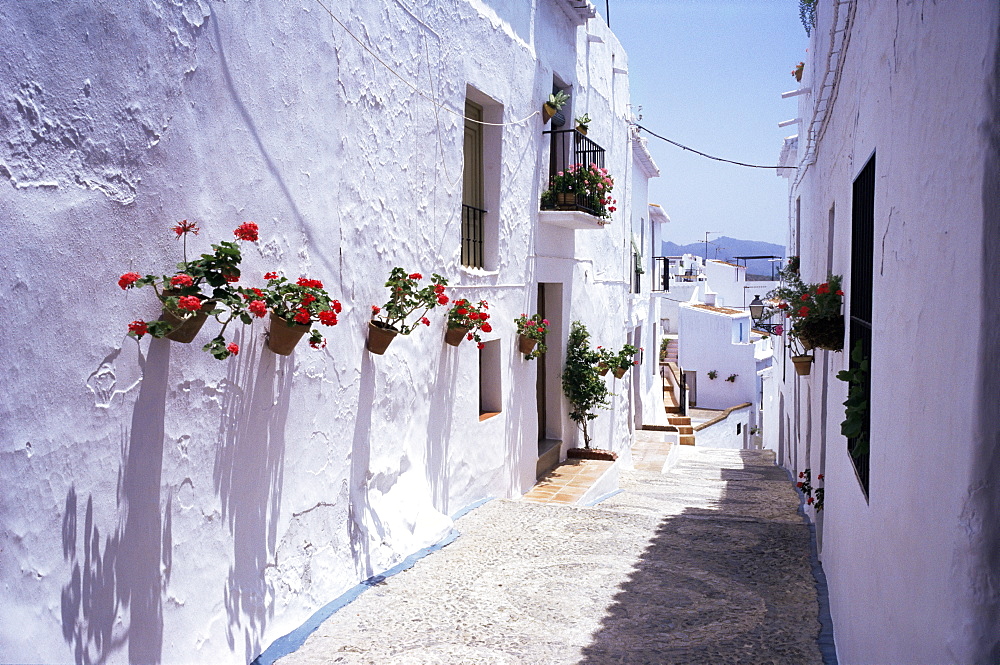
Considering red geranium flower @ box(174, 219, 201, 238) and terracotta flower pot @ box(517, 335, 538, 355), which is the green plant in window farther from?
terracotta flower pot @ box(517, 335, 538, 355)

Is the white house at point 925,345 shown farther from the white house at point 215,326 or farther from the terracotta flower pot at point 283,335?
the white house at point 215,326

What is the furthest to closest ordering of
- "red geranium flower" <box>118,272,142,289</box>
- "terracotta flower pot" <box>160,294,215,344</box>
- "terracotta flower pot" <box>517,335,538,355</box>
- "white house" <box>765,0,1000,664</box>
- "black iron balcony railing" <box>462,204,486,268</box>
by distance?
1. "terracotta flower pot" <box>517,335,538,355</box>
2. "black iron balcony railing" <box>462,204,486,268</box>
3. "terracotta flower pot" <box>160,294,215,344</box>
4. "red geranium flower" <box>118,272,142,289</box>
5. "white house" <box>765,0,1000,664</box>

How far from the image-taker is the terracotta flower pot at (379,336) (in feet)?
17.9

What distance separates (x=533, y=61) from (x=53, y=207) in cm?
687

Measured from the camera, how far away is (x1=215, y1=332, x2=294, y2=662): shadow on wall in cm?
407

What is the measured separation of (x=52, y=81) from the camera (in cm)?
295

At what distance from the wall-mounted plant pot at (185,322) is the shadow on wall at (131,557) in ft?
0.50

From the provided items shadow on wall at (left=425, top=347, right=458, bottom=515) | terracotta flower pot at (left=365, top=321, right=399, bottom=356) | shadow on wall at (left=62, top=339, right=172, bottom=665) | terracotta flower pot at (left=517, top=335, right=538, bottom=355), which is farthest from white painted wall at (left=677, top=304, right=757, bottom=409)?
shadow on wall at (left=62, top=339, right=172, bottom=665)

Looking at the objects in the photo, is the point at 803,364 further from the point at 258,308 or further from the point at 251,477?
the point at 258,308

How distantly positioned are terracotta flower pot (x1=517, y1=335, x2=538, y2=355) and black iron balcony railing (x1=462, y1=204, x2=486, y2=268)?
3.78ft

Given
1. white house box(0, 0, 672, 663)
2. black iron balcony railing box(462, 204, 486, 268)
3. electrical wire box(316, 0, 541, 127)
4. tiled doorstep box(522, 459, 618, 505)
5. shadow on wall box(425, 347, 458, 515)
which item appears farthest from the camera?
tiled doorstep box(522, 459, 618, 505)

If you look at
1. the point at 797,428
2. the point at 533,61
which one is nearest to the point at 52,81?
the point at 533,61

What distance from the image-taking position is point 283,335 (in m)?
4.23

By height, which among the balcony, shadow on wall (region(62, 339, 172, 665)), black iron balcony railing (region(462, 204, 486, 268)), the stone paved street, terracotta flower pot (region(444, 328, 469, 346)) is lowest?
the stone paved street
